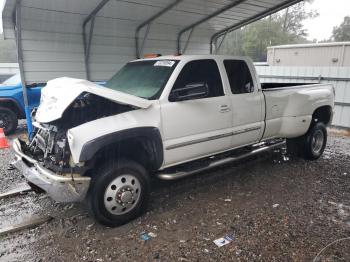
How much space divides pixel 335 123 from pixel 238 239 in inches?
327

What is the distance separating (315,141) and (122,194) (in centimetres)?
458

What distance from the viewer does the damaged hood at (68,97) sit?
3305 millimetres

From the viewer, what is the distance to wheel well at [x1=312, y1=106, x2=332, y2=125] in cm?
621

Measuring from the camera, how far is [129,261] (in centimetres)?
309

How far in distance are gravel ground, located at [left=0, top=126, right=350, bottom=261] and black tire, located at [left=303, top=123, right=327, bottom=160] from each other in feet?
2.27

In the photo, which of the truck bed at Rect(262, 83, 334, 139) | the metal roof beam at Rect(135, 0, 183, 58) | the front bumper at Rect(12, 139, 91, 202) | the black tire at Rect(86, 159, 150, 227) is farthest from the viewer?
the metal roof beam at Rect(135, 0, 183, 58)

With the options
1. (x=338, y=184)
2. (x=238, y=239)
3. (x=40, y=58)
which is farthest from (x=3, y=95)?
(x=338, y=184)

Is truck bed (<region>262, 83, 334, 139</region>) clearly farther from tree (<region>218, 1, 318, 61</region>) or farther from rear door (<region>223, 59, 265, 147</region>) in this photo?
tree (<region>218, 1, 318, 61</region>)

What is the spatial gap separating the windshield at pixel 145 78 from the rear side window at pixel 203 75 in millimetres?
202

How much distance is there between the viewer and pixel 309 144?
6066mm

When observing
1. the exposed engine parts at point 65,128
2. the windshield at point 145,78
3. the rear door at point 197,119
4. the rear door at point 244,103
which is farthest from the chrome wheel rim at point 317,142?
the exposed engine parts at point 65,128

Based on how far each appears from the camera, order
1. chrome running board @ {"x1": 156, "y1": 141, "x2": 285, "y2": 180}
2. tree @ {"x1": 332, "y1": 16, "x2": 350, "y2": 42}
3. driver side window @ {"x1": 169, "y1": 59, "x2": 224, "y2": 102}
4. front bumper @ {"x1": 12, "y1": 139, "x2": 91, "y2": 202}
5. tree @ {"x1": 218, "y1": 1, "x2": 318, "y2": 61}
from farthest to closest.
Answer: tree @ {"x1": 332, "y1": 16, "x2": 350, "y2": 42} < tree @ {"x1": 218, "y1": 1, "x2": 318, "y2": 61} < driver side window @ {"x1": 169, "y1": 59, "x2": 224, "y2": 102} < chrome running board @ {"x1": 156, "y1": 141, "x2": 285, "y2": 180} < front bumper @ {"x1": 12, "y1": 139, "x2": 91, "y2": 202}

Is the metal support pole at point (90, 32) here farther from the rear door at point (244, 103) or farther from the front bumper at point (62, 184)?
the front bumper at point (62, 184)

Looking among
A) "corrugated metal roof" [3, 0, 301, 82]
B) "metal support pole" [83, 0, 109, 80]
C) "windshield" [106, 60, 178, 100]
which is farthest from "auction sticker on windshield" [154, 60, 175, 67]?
"corrugated metal roof" [3, 0, 301, 82]
